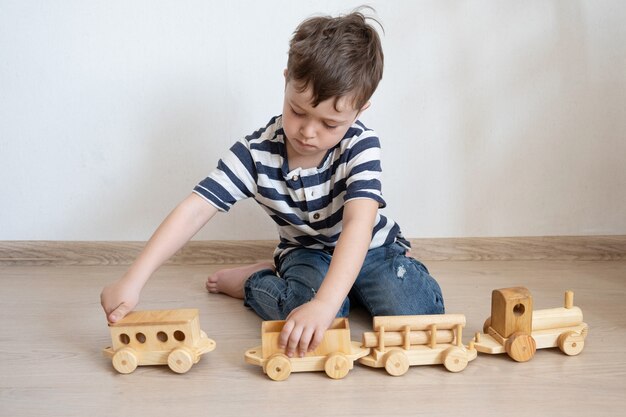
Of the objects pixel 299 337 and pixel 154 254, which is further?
pixel 154 254

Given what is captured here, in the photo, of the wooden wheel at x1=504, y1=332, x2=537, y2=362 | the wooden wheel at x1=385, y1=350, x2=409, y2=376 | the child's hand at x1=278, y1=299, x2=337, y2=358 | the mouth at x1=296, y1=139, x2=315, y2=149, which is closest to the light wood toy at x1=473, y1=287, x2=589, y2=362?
the wooden wheel at x1=504, y1=332, x2=537, y2=362

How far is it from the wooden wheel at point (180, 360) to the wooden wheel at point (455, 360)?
0.33 m

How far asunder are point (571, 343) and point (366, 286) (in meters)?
0.32

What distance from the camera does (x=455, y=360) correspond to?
84cm

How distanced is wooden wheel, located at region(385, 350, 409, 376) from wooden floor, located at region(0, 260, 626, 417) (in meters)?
0.01

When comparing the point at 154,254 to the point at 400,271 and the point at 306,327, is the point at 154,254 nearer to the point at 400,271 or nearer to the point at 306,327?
the point at 306,327

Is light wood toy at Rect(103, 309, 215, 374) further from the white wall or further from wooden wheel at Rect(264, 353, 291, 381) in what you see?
the white wall

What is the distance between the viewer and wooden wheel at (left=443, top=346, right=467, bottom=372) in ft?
2.76

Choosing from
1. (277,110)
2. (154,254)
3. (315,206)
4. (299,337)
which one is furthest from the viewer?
(277,110)

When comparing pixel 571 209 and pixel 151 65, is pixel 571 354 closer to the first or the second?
pixel 571 209

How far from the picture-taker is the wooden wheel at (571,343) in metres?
0.88

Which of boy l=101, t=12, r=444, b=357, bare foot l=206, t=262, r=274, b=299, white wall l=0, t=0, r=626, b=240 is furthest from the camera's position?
white wall l=0, t=0, r=626, b=240

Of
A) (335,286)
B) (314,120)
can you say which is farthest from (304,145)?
(335,286)

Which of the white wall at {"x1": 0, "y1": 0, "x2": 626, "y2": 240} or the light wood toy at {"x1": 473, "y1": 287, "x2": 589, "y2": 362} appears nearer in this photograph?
the light wood toy at {"x1": 473, "y1": 287, "x2": 589, "y2": 362}
